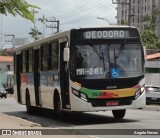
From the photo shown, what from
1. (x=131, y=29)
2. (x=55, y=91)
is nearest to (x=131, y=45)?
(x=131, y=29)

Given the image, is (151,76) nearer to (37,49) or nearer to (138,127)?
(37,49)

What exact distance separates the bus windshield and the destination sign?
31 cm

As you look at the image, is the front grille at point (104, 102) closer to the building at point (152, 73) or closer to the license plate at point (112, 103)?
the license plate at point (112, 103)

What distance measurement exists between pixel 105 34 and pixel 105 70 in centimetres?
131

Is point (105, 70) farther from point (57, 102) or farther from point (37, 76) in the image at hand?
point (37, 76)

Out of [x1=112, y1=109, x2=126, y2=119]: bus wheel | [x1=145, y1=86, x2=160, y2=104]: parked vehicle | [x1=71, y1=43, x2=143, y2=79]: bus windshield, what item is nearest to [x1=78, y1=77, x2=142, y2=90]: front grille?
[x1=71, y1=43, x2=143, y2=79]: bus windshield

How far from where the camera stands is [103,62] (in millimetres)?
17531

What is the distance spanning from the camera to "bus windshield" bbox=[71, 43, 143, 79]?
57.3ft

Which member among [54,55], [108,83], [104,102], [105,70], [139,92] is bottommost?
[104,102]

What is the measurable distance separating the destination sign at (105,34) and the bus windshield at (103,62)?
0.31 metres

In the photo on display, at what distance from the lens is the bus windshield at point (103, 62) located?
17.5 m

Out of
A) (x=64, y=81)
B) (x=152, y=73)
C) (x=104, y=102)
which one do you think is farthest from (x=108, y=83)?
(x=152, y=73)

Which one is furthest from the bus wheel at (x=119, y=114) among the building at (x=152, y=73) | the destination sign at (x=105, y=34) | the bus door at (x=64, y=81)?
the building at (x=152, y=73)

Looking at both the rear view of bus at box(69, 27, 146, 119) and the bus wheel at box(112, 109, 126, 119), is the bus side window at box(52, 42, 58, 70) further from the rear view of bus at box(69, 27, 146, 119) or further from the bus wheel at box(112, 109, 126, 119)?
the bus wheel at box(112, 109, 126, 119)
